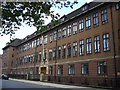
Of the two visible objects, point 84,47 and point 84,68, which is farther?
point 84,47

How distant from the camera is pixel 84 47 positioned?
30547 mm

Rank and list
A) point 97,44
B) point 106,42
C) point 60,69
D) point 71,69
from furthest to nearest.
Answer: point 60,69
point 71,69
point 97,44
point 106,42

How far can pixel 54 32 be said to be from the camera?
4119 centimetres

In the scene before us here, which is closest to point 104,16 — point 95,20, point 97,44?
point 95,20

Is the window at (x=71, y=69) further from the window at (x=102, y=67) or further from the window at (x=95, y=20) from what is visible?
the window at (x=95, y=20)

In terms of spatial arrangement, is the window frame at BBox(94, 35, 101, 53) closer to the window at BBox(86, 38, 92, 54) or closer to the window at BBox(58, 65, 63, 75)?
the window at BBox(86, 38, 92, 54)

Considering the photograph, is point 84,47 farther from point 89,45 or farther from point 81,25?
point 81,25

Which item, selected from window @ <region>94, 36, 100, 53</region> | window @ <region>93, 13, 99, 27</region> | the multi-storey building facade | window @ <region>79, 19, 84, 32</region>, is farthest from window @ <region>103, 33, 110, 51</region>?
window @ <region>79, 19, 84, 32</region>

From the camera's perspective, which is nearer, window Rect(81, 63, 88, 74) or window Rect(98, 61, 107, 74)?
window Rect(98, 61, 107, 74)

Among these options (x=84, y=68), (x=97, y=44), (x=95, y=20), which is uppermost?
(x=95, y=20)

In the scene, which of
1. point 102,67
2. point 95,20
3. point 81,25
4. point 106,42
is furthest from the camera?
point 81,25

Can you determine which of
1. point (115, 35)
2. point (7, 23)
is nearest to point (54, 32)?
point (115, 35)

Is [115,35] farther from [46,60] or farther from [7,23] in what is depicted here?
[46,60]

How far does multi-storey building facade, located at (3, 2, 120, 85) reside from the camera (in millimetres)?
25312
